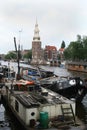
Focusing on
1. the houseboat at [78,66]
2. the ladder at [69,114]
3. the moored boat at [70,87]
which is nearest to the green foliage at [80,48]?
the houseboat at [78,66]

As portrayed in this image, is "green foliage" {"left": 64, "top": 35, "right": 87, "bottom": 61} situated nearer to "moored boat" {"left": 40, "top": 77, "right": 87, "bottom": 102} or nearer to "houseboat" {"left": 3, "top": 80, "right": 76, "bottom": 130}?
"moored boat" {"left": 40, "top": 77, "right": 87, "bottom": 102}

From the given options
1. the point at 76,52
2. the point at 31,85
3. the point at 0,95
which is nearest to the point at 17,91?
the point at 31,85

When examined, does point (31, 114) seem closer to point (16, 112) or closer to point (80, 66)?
point (16, 112)

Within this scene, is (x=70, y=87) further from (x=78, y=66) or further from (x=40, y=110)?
(x=78, y=66)

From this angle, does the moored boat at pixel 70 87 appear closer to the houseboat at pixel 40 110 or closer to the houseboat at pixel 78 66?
the houseboat at pixel 40 110

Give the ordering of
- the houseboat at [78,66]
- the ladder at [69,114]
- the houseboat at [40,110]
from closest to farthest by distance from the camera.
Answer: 1. the houseboat at [40,110]
2. the ladder at [69,114]
3. the houseboat at [78,66]

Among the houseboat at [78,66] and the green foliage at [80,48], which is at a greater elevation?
the green foliage at [80,48]

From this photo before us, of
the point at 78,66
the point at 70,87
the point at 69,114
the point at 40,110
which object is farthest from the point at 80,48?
the point at 40,110

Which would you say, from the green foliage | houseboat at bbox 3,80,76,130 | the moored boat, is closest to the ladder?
houseboat at bbox 3,80,76,130

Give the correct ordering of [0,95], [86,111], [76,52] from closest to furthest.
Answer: [86,111] < [0,95] < [76,52]

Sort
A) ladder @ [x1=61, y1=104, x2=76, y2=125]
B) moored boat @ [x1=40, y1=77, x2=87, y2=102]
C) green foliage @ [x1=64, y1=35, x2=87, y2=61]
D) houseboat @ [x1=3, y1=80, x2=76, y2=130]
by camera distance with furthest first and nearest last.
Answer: green foliage @ [x1=64, y1=35, x2=87, y2=61] → moored boat @ [x1=40, y1=77, x2=87, y2=102] → ladder @ [x1=61, y1=104, x2=76, y2=125] → houseboat @ [x1=3, y1=80, x2=76, y2=130]

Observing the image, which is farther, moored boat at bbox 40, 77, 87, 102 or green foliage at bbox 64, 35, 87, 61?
green foliage at bbox 64, 35, 87, 61

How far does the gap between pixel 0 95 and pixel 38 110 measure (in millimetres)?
15345

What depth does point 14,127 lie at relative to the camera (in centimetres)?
2680
